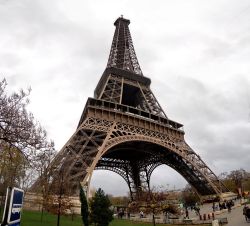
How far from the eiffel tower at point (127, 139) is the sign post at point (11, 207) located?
21984mm

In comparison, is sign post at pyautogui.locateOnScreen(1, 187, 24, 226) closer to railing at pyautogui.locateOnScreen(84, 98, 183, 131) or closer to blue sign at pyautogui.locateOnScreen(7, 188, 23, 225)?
blue sign at pyautogui.locateOnScreen(7, 188, 23, 225)

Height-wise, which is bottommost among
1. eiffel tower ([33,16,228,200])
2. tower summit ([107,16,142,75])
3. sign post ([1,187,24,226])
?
sign post ([1,187,24,226])

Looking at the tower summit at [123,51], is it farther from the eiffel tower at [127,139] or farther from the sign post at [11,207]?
the sign post at [11,207]

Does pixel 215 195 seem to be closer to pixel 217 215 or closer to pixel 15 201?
pixel 217 215

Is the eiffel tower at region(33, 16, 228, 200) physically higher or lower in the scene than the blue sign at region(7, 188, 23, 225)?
higher

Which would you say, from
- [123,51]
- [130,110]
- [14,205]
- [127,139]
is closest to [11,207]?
[14,205]

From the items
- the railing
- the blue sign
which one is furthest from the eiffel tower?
the blue sign

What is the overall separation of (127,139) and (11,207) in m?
34.7

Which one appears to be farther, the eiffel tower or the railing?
the railing

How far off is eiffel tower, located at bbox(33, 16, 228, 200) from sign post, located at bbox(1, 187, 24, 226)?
2198cm

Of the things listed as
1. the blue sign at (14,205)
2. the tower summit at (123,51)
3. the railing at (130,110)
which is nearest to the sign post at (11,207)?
the blue sign at (14,205)

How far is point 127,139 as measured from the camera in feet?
127

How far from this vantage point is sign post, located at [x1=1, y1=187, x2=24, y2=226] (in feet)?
13.6

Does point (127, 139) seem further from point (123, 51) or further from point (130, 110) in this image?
point (123, 51)
